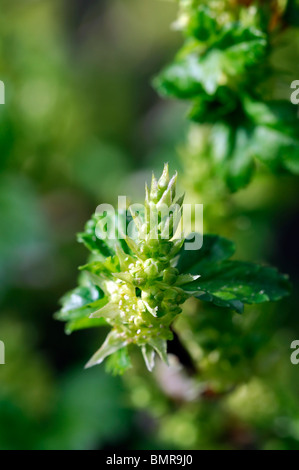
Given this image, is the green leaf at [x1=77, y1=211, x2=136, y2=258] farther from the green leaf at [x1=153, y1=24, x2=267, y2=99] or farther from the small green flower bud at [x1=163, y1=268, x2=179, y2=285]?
the green leaf at [x1=153, y1=24, x2=267, y2=99]

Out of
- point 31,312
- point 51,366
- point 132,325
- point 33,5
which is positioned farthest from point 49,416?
point 33,5

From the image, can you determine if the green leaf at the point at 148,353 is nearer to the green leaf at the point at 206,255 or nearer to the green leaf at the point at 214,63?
the green leaf at the point at 206,255

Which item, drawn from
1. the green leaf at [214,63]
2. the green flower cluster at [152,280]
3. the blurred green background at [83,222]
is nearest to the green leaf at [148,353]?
the green flower cluster at [152,280]

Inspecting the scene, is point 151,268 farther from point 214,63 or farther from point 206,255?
point 214,63

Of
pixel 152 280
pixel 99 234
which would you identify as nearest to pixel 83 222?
pixel 99 234

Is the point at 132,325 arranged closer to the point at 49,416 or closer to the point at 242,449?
the point at 242,449
